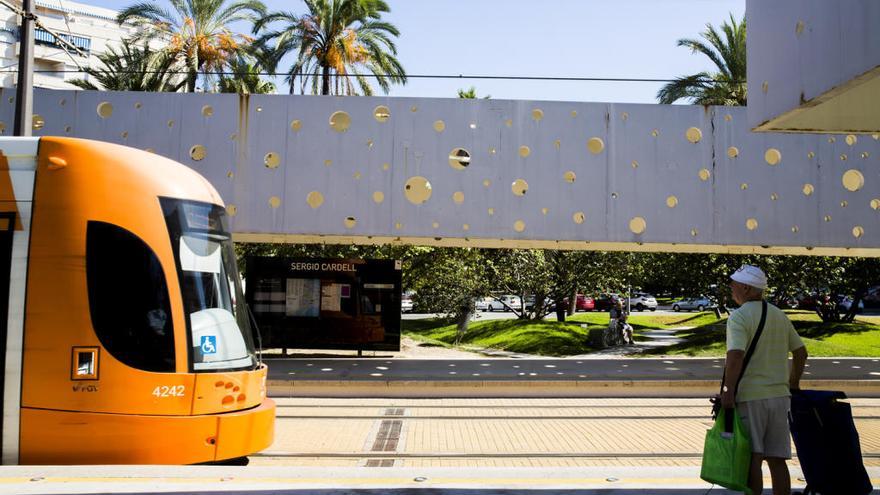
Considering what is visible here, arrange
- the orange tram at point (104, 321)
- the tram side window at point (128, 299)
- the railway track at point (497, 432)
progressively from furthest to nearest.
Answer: the railway track at point (497, 432)
the tram side window at point (128, 299)
the orange tram at point (104, 321)

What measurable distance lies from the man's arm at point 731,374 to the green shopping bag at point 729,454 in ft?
0.23

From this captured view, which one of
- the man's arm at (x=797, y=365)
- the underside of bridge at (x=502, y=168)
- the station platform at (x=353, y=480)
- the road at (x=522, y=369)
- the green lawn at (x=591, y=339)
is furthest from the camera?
the green lawn at (x=591, y=339)

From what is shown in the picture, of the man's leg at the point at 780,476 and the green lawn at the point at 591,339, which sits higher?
the man's leg at the point at 780,476

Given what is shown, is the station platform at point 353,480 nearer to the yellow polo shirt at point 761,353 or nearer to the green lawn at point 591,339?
the yellow polo shirt at point 761,353

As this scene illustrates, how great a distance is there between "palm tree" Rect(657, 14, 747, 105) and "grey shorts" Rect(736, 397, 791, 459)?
19.2 meters

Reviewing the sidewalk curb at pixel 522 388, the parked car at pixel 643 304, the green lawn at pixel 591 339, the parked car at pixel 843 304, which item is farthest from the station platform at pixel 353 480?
the parked car at pixel 643 304

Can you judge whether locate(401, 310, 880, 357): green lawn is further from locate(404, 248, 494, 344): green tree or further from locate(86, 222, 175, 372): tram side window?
locate(86, 222, 175, 372): tram side window

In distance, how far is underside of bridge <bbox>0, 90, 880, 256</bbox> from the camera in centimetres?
1423

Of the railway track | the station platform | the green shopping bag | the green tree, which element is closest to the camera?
the green shopping bag

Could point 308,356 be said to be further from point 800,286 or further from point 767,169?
point 800,286

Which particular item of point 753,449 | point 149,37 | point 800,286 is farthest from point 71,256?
point 800,286

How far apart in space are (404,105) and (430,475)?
31.5ft

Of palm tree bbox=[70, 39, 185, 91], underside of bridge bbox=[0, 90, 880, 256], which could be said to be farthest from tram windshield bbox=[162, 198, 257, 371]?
palm tree bbox=[70, 39, 185, 91]

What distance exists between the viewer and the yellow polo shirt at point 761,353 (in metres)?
4.75
